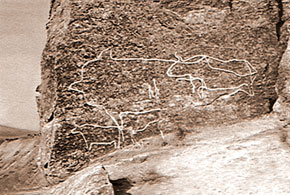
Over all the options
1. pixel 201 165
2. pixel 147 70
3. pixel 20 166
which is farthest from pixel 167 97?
pixel 20 166

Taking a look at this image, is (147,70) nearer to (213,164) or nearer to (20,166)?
(213,164)

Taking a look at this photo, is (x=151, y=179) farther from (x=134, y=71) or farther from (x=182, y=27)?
(x=182, y=27)

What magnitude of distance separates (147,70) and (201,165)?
1.20 ft

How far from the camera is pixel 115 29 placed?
1.32 m

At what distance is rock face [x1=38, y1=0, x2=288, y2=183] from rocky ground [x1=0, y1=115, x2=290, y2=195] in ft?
0.12

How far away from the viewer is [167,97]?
1337 millimetres

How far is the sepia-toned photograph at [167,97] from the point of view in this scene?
1281 millimetres

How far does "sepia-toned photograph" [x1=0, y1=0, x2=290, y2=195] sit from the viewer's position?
4.20ft

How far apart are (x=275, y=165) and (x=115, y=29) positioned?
0.69 meters

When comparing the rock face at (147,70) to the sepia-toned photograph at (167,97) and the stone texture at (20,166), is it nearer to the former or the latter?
the sepia-toned photograph at (167,97)

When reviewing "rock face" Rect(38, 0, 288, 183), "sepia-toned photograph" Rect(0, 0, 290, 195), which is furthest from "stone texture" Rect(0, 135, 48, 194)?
"rock face" Rect(38, 0, 288, 183)

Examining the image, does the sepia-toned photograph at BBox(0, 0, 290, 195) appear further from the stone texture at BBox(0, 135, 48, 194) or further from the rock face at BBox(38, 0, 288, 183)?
the stone texture at BBox(0, 135, 48, 194)

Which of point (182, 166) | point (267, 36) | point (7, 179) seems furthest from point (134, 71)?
point (7, 179)

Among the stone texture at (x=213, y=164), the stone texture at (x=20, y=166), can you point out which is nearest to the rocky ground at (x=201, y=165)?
the stone texture at (x=213, y=164)
